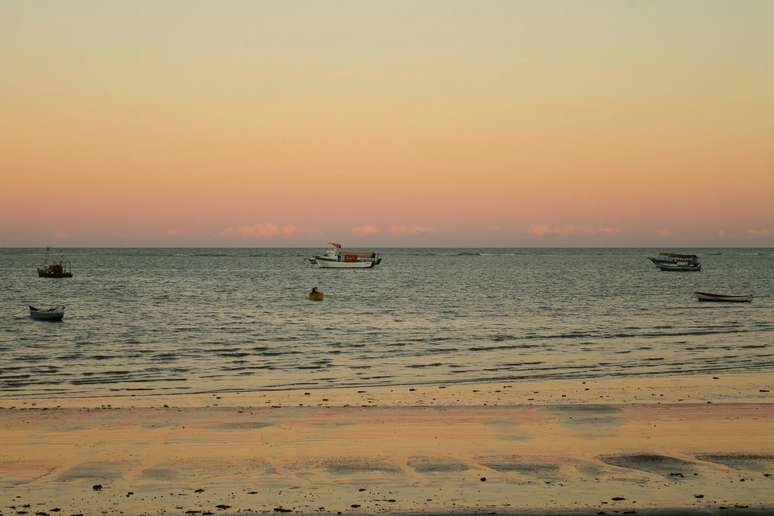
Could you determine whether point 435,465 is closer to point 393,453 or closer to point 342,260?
point 393,453

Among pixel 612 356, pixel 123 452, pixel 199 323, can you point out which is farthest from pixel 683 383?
pixel 199 323

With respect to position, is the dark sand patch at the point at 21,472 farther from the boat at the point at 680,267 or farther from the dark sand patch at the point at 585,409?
the boat at the point at 680,267

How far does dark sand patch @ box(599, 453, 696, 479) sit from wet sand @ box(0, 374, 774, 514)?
0.06m

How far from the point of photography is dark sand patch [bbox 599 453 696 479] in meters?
15.3

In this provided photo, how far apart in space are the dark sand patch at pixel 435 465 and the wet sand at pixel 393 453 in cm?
4

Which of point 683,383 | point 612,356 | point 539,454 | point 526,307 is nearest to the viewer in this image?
point 539,454

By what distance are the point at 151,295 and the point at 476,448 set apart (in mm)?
79368

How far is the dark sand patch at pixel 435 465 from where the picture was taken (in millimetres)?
15609

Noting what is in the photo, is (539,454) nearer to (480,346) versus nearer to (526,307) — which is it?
(480,346)

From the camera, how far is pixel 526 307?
6994cm

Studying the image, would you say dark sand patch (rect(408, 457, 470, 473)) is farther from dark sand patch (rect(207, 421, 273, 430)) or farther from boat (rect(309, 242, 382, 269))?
boat (rect(309, 242, 382, 269))

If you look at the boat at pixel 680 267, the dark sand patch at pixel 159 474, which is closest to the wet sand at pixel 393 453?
the dark sand patch at pixel 159 474

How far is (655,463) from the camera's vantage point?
52.6ft

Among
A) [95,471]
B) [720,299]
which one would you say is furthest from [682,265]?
[95,471]
